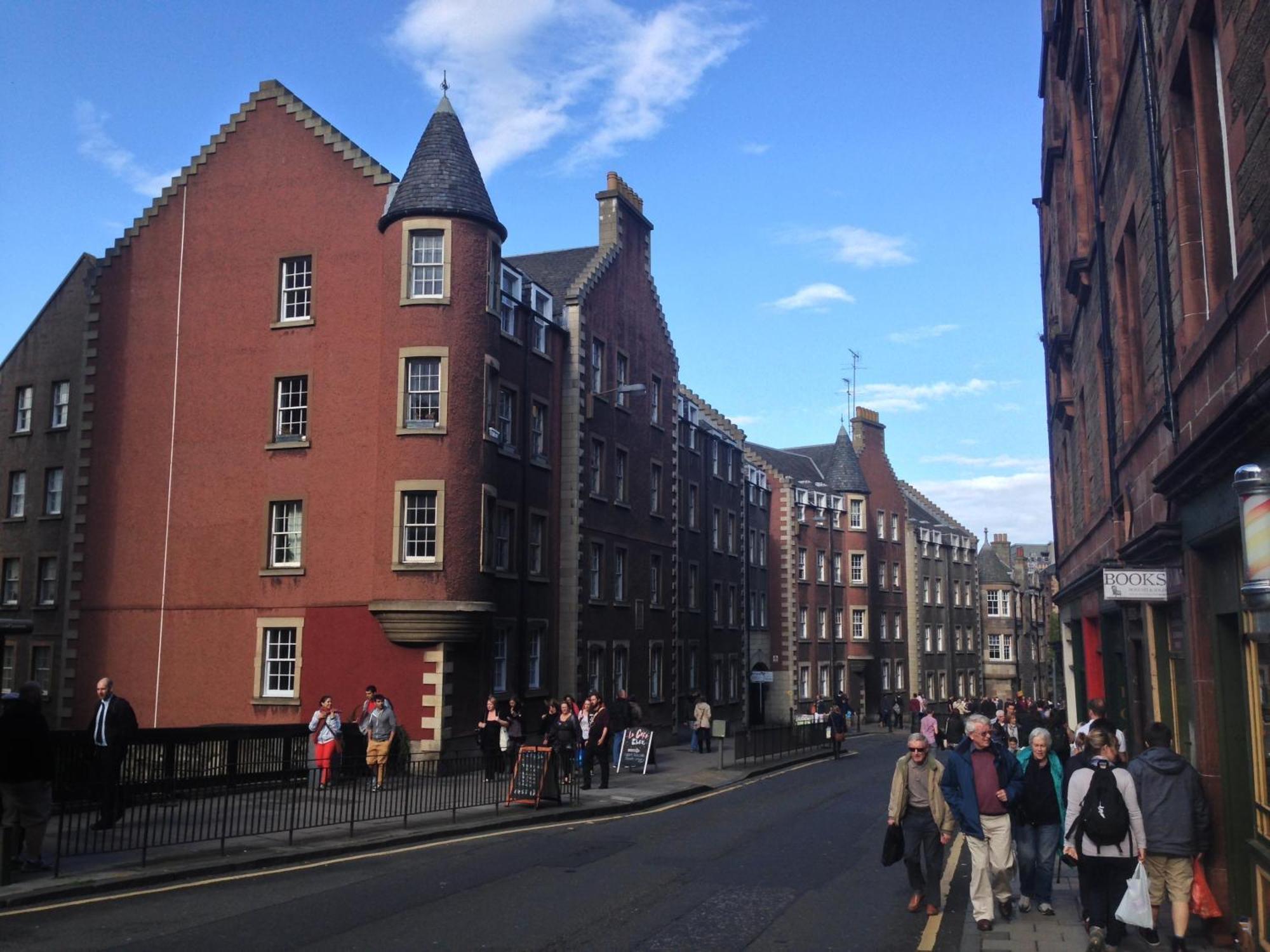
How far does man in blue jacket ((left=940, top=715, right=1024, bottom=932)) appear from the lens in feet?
36.3

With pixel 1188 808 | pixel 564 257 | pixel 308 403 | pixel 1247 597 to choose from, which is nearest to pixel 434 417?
pixel 308 403

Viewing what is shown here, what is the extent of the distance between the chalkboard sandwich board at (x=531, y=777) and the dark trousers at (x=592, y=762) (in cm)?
317

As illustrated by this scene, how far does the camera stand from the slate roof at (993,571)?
86.4m

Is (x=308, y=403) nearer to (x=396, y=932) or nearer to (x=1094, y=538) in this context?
(x=1094, y=538)

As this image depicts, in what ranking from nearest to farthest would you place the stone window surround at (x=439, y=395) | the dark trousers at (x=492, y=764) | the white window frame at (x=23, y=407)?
1. the dark trousers at (x=492, y=764)
2. the stone window surround at (x=439, y=395)
3. the white window frame at (x=23, y=407)

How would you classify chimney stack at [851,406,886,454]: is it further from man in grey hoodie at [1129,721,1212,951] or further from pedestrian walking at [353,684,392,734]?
man in grey hoodie at [1129,721,1212,951]

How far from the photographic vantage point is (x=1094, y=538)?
2200cm

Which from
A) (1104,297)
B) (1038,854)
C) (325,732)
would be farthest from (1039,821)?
(325,732)

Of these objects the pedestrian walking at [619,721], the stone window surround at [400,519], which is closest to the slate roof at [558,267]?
the stone window surround at [400,519]

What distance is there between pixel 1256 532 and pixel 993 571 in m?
84.6

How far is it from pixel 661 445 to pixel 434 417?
1596 cm

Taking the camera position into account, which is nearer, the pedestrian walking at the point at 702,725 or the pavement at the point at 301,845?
the pavement at the point at 301,845

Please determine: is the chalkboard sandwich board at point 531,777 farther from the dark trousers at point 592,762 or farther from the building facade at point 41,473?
the building facade at point 41,473

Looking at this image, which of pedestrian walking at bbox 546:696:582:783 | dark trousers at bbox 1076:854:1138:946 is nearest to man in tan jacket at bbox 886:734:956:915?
dark trousers at bbox 1076:854:1138:946
